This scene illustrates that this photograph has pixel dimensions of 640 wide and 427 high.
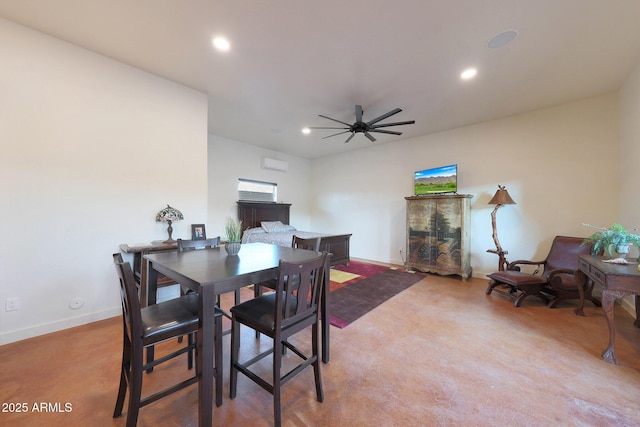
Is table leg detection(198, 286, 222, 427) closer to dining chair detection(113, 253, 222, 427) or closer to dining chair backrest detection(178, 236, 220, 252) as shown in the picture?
dining chair detection(113, 253, 222, 427)

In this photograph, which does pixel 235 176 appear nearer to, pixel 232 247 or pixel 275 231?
pixel 275 231

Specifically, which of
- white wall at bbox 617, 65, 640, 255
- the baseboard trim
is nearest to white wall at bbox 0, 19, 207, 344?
the baseboard trim

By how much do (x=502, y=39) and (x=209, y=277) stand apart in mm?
3373

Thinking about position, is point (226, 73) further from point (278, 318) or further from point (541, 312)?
point (541, 312)

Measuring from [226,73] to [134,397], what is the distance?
323cm

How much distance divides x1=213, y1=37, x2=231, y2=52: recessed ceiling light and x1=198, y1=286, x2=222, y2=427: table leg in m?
2.48

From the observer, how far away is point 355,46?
2.46m

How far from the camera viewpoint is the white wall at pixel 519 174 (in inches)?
139

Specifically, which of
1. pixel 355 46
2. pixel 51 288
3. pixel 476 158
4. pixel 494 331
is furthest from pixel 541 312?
pixel 51 288

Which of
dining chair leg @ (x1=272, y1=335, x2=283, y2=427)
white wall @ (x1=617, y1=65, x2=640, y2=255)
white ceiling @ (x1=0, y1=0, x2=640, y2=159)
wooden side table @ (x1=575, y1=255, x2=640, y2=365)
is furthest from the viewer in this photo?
white wall @ (x1=617, y1=65, x2=640, y2=255)

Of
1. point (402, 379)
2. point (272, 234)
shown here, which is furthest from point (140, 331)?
point (272, 234)

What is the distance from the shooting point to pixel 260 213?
19.5 ft

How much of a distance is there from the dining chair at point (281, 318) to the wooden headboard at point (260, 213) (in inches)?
164

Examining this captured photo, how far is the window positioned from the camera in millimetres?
5829
